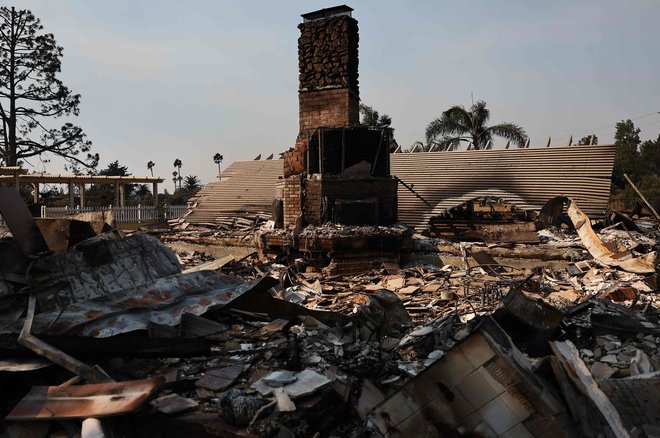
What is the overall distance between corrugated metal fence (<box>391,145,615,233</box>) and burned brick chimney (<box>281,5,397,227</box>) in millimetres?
3744

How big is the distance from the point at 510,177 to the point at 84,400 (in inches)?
502

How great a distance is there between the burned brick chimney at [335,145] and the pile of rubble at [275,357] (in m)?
3.43

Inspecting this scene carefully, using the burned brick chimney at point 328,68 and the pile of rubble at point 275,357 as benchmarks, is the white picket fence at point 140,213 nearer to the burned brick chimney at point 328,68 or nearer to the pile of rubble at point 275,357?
the burned brick chimney at point 328,68

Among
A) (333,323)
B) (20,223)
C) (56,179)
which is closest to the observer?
(20,223)

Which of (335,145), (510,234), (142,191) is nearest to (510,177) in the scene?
(510,234)

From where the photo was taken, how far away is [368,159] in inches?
413

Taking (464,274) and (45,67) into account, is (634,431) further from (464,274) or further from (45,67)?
(45,67)

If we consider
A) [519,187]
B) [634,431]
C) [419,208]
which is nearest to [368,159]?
[419,208]

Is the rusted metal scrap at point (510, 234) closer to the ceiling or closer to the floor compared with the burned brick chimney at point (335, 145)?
closer to the floor

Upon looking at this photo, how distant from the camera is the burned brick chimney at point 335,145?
33.6 feet

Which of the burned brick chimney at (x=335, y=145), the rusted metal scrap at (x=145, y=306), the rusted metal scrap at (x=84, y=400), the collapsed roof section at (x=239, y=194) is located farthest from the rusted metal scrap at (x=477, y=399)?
the collapsed roof section at (x=239, y=194)

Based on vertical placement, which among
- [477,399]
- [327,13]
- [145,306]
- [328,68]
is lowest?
[477,399]

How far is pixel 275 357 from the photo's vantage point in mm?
4191

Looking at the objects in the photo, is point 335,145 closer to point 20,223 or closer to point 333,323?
point 333,323
